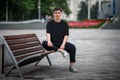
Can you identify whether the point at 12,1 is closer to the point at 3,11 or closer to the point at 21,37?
the point at 3,11

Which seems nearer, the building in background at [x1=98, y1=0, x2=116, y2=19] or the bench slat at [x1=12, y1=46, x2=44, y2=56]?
the building in background at [x1=98, y1=0, x2=116, y2=19]

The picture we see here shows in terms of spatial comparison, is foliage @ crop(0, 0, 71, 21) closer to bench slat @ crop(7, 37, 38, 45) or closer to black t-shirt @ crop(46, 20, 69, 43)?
bench slat @ crop(7, 37, 38, 45)

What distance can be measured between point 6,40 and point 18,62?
0.51m

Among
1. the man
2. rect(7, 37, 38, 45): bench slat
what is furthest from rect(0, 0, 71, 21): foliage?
the man

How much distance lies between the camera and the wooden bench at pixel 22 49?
25.4 ft

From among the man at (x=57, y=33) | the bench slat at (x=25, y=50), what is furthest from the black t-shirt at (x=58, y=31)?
the bench slat at (x=25, y=50)

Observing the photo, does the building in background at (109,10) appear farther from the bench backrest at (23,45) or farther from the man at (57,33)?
the bench backrest at (23,45)

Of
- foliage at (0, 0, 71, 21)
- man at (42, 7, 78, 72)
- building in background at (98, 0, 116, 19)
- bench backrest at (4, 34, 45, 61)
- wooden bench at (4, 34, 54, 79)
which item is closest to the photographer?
building in background at (98, 0, 116, 19)

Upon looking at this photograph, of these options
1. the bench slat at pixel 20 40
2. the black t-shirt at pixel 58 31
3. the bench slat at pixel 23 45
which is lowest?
the bench slat at pixel 23 45

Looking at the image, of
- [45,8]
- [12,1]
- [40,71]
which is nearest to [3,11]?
[12,1]

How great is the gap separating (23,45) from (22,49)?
0.17 meters

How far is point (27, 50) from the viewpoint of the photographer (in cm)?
858

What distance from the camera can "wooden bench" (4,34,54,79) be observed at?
25.4 feet

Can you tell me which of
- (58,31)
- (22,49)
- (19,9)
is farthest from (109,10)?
(19,9)
